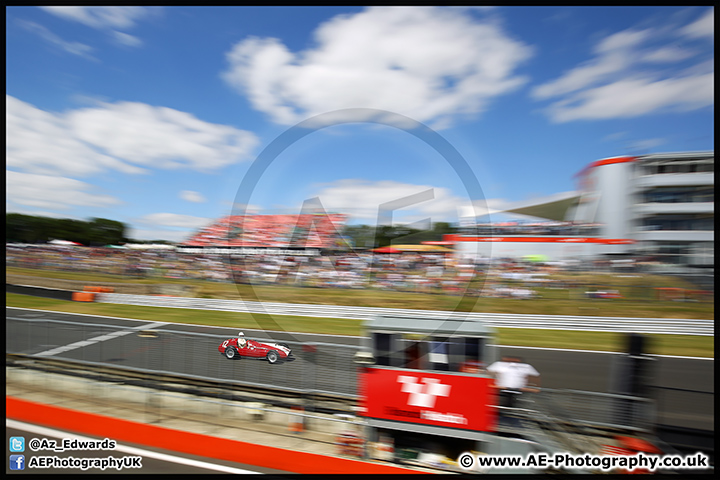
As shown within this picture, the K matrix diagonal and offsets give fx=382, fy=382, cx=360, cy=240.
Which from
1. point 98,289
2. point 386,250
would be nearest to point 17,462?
point 386,250

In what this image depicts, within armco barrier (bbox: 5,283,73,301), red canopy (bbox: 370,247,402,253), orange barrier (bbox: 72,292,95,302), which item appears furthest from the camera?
armco barrier (bbox: 5,283,73,301)

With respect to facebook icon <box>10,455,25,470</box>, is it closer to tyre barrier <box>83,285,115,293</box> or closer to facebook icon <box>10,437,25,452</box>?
facebook icon <box>10,437,25,452</box>

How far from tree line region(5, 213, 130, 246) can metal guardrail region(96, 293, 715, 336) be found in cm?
1586

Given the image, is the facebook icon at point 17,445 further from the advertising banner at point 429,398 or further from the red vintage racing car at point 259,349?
the advertising banner at point 429,398

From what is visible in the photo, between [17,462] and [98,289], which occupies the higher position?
[98,289]

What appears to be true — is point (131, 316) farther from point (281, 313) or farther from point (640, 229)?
point (640, 229)

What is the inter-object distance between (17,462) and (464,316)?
13.7m

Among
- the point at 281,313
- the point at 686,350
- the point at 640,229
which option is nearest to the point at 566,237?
the point at 640,229

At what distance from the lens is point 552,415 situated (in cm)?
488

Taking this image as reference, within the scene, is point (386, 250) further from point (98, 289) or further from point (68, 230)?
point (68, 230)

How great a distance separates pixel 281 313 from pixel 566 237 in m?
17.7

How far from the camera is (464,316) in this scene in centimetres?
1545

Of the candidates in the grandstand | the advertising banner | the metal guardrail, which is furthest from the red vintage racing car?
the grandstand

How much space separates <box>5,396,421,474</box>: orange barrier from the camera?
15.0ft
